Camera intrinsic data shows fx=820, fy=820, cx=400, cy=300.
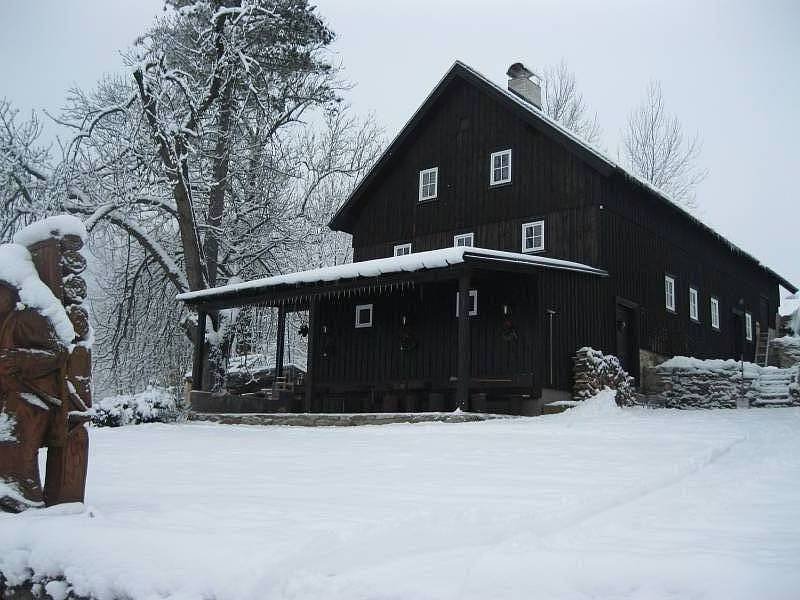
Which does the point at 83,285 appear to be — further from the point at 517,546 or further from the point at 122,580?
the point at 517,546

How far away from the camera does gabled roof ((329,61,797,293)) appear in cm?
1956

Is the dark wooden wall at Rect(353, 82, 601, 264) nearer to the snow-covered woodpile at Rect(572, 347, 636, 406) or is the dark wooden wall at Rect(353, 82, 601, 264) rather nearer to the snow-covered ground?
the snow-covered woodpile at Rect(572, 347, 636, 406)

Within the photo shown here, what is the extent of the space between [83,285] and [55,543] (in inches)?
76.9

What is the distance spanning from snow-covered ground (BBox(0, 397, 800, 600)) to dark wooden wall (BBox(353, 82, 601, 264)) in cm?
1036

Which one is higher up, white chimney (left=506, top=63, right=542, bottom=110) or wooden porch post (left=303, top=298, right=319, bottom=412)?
white chimney (left=506, top=63, right=542, bottom=110)

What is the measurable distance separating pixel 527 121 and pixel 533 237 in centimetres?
299

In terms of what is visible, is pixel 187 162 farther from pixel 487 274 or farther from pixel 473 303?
pixel 487 274

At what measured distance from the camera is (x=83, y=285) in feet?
19.9

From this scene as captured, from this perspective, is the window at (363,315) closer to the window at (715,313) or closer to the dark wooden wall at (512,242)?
the dark wooden wall at (512,242)

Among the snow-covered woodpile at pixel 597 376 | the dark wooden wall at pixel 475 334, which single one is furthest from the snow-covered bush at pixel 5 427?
the snow-covered woodpile at pixel 597 376

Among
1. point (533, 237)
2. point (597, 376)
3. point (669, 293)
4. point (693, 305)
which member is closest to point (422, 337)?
point (533, 237)

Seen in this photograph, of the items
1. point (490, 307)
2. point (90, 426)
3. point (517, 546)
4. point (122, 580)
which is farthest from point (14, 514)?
point (490, 307)

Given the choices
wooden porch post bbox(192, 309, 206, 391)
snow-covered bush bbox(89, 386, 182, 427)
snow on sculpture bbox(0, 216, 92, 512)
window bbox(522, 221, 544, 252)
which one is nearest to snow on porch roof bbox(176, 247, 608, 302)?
wooden porch post bbox(192, 309, 206, 391)

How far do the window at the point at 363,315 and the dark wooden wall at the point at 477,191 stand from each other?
2.20 m
